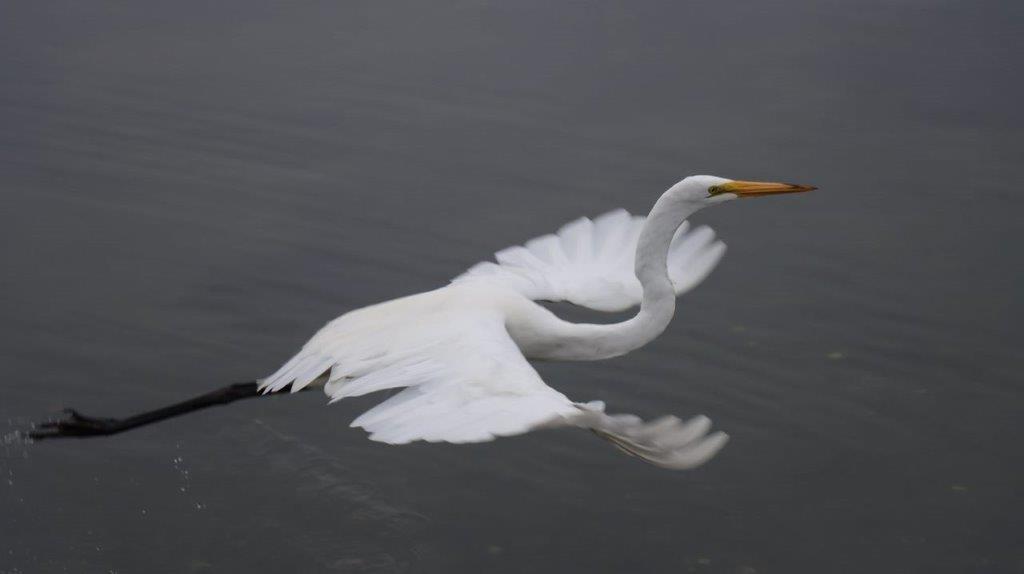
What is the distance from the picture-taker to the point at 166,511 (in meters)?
4.38

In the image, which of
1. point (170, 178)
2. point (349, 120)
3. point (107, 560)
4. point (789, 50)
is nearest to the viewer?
point (107, 560)

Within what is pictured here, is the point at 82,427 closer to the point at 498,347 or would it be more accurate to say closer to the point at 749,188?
the point at 498,347

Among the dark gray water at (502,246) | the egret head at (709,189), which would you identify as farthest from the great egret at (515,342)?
the dark gray water at (502,246)

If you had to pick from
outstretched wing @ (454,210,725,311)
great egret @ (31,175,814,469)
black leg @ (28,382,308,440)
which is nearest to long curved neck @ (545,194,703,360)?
great egret @ (31,175,814,469)

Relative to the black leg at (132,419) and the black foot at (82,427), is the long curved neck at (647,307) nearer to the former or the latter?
the black leg at (132,419)

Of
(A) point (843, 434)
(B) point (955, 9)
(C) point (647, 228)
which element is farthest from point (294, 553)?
(B) point (955, 9)

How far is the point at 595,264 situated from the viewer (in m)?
5.05

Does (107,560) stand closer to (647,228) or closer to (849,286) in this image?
(647,228)

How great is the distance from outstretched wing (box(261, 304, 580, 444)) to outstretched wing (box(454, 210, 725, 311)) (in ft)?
2.09

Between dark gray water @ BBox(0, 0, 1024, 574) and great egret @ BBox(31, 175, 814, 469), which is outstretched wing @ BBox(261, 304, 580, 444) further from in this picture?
dark gray water @ BBox(0, 0, 1024, 574)

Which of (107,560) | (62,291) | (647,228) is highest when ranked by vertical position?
(647,228)

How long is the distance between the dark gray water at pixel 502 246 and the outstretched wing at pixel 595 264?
0.41 meters

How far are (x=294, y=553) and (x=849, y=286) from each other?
2.73 metres

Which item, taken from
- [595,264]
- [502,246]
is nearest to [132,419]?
[595,264]
